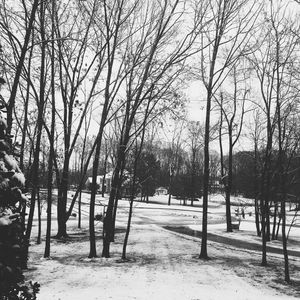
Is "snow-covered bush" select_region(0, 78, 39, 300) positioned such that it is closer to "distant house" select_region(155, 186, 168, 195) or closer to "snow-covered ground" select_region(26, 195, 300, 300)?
"snow-covered ground" select_region(26, 195, 300, 300)

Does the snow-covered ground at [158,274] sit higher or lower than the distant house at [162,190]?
lower

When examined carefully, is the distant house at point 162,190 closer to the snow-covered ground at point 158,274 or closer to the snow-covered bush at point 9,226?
the snow-covered ground at point 158,274

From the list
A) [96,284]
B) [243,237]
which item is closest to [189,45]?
[96,284]

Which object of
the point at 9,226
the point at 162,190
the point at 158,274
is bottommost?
the point at 158,274

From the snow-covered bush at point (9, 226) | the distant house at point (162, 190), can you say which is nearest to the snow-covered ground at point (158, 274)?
the snow-covered bush at point (9, 226)

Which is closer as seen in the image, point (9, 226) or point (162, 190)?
point (9, 226)

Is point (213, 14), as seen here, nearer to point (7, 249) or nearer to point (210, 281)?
point (210, 281)

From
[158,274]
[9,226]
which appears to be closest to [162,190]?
[158,274]

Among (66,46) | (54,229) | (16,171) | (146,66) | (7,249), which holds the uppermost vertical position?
(66,46)

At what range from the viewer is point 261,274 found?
1297cm

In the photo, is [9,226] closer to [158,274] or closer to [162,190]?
[158,274]

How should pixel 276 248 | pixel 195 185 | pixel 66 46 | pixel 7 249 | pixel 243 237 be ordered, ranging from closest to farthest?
pixel 7 249 < pixel 66 46 < pixel 276 248 < pixel 243 237 < pixel 195 185

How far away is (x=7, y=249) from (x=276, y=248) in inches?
839

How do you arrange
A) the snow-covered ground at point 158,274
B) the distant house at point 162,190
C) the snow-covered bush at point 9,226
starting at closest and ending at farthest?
the snow-covered bush at point 9,226
the snow-covered ground at point 158,274
the distant house at point 162,190
